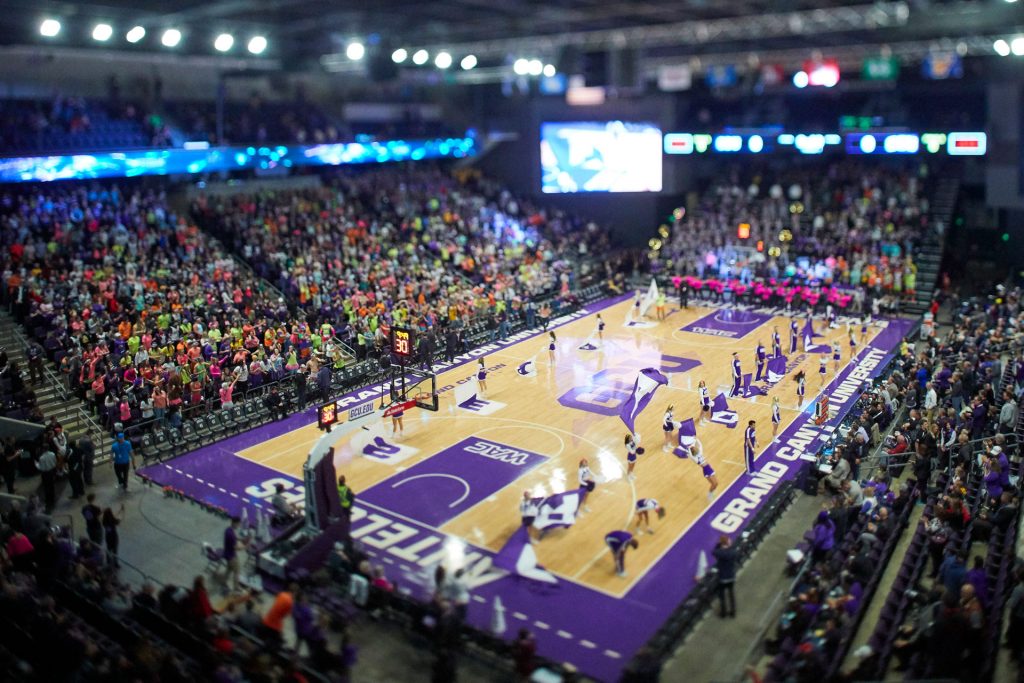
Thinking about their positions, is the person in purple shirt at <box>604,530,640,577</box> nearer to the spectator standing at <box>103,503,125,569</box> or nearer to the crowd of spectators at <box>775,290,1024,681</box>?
the crowd of spectators at <box>775,290,1024,681</box>

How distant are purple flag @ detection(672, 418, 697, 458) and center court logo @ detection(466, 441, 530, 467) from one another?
3.94 metres

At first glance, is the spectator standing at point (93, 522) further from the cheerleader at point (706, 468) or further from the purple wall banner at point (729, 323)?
the purple wall banner at point (729, 323)

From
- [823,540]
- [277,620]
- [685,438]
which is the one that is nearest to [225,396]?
[277,620]

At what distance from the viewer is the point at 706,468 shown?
20.9 m

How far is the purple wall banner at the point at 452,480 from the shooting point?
66.6 ft

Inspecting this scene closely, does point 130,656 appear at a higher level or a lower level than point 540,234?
lower

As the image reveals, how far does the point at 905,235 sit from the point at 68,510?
3700 cm

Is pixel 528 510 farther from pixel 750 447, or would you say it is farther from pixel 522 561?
pixel 750 447

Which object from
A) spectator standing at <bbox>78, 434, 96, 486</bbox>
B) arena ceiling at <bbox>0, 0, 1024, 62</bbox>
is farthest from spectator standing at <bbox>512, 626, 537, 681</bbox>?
arena ceiling at <bbox>0, 0, 1024, 62</bbox>

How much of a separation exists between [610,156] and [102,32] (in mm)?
27625

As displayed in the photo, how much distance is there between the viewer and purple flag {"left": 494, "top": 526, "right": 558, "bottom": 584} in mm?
17266

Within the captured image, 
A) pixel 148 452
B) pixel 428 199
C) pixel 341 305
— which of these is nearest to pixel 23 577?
pixel 148 452

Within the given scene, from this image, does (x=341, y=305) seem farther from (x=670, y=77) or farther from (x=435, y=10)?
(x=670, y=77)

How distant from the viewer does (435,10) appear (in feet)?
89.7
